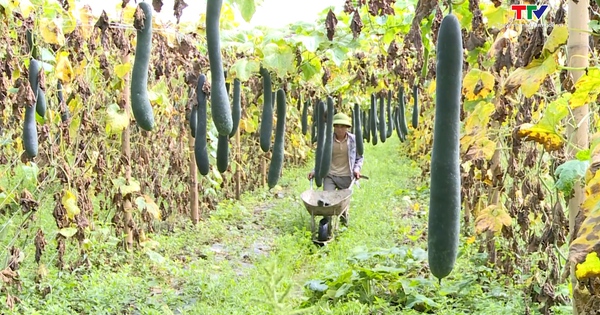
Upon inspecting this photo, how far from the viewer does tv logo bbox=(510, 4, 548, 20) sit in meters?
3.09

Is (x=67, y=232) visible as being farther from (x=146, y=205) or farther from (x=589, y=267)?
(x=589, y=267)

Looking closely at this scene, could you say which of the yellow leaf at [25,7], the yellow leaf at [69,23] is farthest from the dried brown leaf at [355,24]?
the yellow leaf at [69,23]

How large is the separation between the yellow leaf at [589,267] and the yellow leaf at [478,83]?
1954 mm

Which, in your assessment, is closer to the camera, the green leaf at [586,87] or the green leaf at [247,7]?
the green leaf at [586,87]

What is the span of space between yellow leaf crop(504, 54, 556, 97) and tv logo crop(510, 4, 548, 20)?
74cm

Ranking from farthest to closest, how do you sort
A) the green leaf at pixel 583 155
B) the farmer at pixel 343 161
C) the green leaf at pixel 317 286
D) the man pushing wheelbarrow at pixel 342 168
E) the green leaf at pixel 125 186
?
1. the farmer at pixel 343 161
2. the man pushing wheelbarrow at pixel 342 168
3. the green leaf at pixel 125 186
4. the green leaf at pixel 317 286
5. the green leaf at pixel 583 155

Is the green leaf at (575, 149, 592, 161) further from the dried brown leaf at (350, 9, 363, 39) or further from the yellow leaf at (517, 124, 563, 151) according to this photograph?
the dried brown leaf at (350, 9, 363, 39)

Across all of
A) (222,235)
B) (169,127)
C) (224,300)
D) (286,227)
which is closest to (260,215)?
(286,227)

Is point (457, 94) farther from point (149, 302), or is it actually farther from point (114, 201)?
point (114, 201)

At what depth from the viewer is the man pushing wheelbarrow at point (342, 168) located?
27.5 feet

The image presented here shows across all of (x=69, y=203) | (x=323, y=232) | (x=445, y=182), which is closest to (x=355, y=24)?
(x=445, y=182)

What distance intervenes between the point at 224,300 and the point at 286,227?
3.61 metres

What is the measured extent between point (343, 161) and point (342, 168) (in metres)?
0.11

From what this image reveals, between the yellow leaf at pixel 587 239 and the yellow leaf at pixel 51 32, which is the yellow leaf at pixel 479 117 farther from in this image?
the yellow leaf at pixel 51 32
